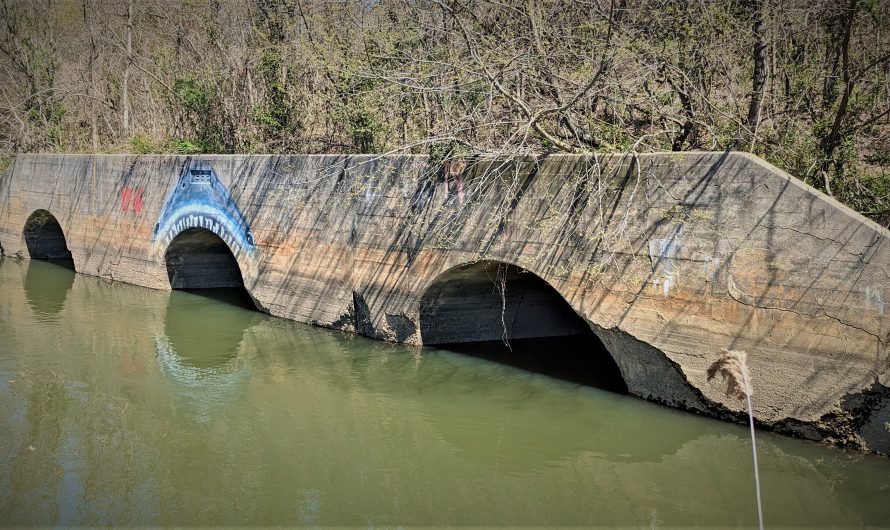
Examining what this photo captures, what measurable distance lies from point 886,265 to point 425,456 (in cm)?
416

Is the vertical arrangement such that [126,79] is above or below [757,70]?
below

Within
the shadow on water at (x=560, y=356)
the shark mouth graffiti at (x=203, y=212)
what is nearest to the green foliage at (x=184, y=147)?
the shark mouth graffiti at (x=203, y=212)

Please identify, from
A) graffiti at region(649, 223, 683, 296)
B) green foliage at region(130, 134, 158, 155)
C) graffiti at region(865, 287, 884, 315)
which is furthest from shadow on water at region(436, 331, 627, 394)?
green foliage at region(130, 134, 158, 155)

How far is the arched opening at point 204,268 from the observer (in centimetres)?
1381

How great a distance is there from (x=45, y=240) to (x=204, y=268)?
5887 millimetres

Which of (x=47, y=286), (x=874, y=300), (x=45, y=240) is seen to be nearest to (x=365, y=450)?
(x=874, y=300)

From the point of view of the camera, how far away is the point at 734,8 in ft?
27.2

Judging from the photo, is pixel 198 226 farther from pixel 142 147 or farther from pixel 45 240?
pixel 45 240

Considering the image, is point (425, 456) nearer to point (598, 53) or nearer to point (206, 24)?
point (598, 53)

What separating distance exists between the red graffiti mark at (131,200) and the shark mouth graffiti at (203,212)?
2.45 ft

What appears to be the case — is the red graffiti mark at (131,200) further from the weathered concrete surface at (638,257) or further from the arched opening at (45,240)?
the arched opening at (45,240)

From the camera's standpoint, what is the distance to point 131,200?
14.2 meters

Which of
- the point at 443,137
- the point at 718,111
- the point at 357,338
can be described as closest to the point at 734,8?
the point at 718,111

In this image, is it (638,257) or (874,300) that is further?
(638,257)
